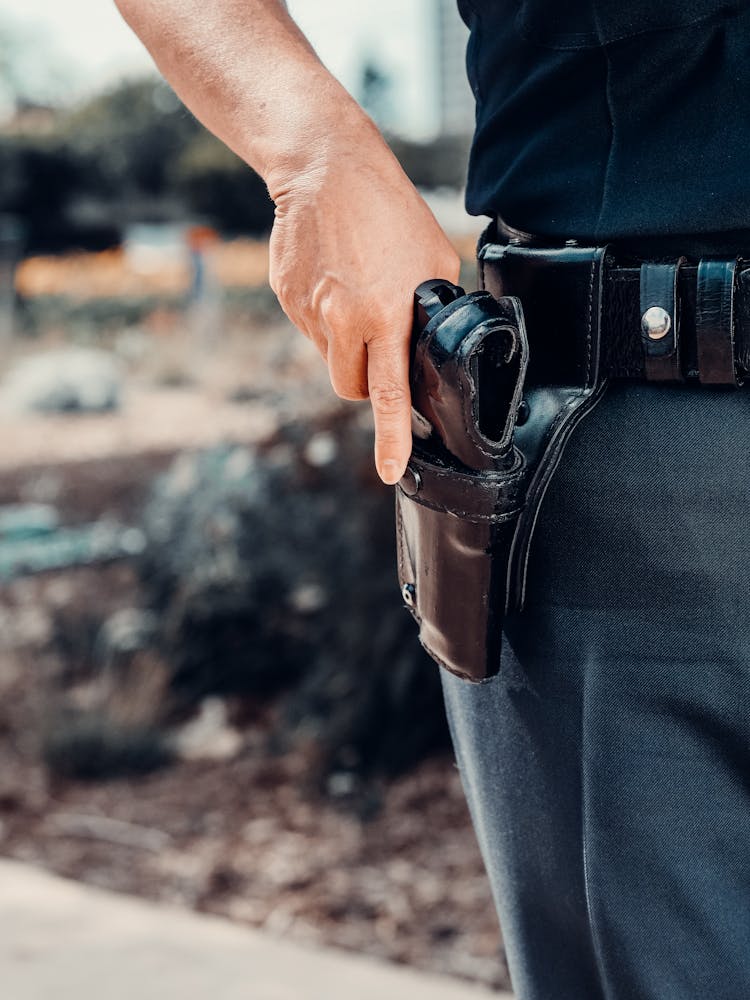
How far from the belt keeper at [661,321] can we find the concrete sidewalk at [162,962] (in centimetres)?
166

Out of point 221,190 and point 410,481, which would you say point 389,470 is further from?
point 221,190

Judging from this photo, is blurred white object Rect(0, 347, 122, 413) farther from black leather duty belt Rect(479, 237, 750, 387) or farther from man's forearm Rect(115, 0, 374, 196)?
black leather duty belt Rect(479, 237, 750, 387)

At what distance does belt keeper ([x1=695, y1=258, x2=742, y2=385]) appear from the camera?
850mm

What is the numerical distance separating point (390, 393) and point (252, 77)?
0.27 m

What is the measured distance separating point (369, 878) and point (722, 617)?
83.4 inches

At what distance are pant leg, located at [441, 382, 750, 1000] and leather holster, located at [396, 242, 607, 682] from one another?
0.02m

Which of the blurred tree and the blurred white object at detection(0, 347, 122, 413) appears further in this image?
the blurred tree

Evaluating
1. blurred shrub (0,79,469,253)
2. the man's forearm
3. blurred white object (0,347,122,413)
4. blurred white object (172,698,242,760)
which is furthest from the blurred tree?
the man's forearm

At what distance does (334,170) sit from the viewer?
35.0 inches

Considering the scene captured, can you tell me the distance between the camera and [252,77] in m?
0.96

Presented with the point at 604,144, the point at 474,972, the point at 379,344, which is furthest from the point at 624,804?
the point at 474,972

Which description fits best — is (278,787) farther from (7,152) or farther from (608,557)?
(7,152)

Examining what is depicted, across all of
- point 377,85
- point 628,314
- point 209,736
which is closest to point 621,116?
point 628,314

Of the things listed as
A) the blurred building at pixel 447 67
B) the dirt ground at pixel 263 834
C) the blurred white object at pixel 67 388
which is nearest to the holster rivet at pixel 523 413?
the dirt ground at pixel 263 834
